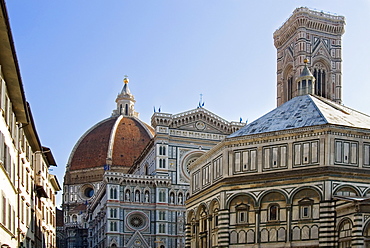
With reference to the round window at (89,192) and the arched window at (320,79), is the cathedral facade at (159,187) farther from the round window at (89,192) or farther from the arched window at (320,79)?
the round window at (89,192)

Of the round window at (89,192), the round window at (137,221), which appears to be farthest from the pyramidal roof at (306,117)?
the round window at (89,192)

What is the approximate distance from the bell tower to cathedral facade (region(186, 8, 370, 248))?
43285 mm

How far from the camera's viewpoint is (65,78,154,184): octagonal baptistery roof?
115375 mm

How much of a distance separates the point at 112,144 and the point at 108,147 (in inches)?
41.5

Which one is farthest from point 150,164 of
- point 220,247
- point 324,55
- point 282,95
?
point 220,247

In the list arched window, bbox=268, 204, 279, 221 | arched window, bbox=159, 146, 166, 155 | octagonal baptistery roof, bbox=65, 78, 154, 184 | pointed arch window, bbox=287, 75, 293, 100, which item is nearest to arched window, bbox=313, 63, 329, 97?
pointed arch window, bbox=287, 75, 293, 100

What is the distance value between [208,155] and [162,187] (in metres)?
29.3

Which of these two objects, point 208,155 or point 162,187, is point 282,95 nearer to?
point 162,187

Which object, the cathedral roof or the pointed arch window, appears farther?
the cathedral roof

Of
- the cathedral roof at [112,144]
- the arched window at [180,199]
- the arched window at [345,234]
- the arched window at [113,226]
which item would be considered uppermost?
the cathedral roof at [112,144]

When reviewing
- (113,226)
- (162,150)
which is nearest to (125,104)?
(162,150)

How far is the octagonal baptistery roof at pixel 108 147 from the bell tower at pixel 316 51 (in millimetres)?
39935

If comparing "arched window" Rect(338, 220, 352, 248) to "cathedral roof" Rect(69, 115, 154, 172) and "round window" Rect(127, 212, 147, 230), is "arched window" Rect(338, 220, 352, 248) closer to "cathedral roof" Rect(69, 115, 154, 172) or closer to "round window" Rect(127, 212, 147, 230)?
"round window" Rect(127, 212, 147, 230)

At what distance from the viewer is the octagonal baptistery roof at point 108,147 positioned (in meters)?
115
